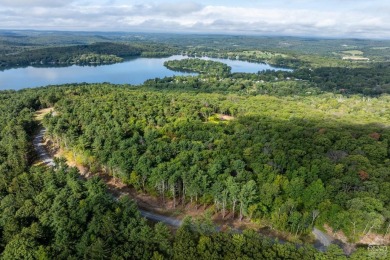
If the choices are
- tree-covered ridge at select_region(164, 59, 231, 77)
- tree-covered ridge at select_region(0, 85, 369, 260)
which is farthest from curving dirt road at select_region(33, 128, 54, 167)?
tree-covered ridge at select_region(164, 59, 231, 77)

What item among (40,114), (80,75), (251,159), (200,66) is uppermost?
(200,66)

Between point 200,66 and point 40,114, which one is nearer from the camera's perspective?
point 40,114

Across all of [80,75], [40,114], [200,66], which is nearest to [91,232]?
[40,114]

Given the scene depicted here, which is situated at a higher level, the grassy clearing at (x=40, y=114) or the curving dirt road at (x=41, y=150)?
the grassy clearing at (x=40, y=114)

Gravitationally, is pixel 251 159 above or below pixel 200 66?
below

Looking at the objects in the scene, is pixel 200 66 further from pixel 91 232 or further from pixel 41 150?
pixel 91 232

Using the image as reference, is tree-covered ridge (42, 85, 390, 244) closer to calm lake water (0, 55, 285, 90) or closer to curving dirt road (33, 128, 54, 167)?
curving dirt road (33, 128, 54, 167)

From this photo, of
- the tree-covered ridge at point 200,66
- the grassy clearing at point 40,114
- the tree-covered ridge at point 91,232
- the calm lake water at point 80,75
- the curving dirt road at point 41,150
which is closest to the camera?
the tree-covered ridge at point 91,232

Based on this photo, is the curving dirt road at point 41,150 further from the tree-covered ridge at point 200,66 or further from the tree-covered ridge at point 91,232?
the tree-covered ridge at point 200,66

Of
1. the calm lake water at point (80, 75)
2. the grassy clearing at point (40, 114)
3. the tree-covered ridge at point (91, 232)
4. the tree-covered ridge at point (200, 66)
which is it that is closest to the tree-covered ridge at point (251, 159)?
the grassy clearing at point (40, 114)
